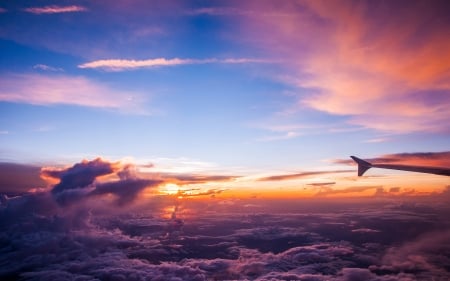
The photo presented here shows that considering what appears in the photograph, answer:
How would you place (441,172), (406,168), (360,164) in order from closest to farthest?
(441,172) → (406,168) → (360,164)

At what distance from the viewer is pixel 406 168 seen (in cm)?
2662

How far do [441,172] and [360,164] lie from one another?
39.2ft

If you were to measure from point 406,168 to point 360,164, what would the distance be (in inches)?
358

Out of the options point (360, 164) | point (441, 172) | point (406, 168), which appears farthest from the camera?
point (360, 164)

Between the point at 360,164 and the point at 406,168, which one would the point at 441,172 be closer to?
the point at 406,168

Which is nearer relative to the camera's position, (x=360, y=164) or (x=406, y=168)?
(x=406, y=168)

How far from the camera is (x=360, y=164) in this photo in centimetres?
3572

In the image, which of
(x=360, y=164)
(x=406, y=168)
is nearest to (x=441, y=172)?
(x=406, y=168)

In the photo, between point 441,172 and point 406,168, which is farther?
point 406,168

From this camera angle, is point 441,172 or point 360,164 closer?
point 441,172
